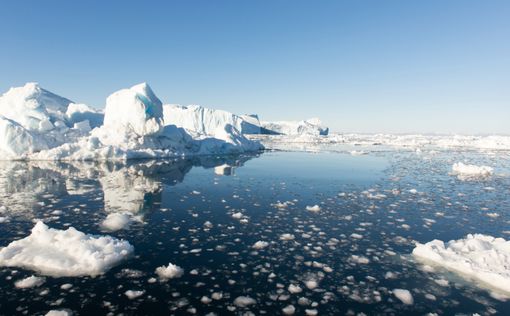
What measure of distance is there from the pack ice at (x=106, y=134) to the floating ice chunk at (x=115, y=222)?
45.2 ft

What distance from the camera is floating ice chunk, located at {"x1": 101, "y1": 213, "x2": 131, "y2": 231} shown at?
6.39 m

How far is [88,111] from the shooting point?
32031 millimetres

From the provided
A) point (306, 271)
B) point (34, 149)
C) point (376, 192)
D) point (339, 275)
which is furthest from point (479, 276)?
point (34, 149)

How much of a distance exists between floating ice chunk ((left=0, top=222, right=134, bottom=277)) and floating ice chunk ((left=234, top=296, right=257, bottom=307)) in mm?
2104

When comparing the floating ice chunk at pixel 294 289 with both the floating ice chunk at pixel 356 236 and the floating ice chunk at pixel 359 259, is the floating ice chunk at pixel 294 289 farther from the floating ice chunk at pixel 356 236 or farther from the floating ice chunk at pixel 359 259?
the floating ice chunk at pixel 356 236

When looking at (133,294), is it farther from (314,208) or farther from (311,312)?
(314,208)

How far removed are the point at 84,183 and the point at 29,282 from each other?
7.99 meters

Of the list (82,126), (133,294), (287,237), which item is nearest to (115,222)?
(133,294)

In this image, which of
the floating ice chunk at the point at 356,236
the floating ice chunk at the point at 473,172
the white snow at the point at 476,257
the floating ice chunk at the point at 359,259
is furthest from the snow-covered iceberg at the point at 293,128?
the floating ice chunk at the point at 359,259

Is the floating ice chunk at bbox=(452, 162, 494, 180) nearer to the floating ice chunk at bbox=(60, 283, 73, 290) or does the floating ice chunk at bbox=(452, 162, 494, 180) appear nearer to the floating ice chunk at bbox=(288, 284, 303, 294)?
the floating ice chunk at bbox=(288, 284, 303, 294)

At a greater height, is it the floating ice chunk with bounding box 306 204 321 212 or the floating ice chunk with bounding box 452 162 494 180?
the floating ice chunk with bounding box 306 204 321 212

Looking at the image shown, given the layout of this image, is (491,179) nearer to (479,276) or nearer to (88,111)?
(479,276)

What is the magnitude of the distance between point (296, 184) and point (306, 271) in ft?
24.6

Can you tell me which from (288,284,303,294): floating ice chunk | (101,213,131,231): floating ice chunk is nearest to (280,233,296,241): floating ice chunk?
(288,284,303,294): floating ice chunk
